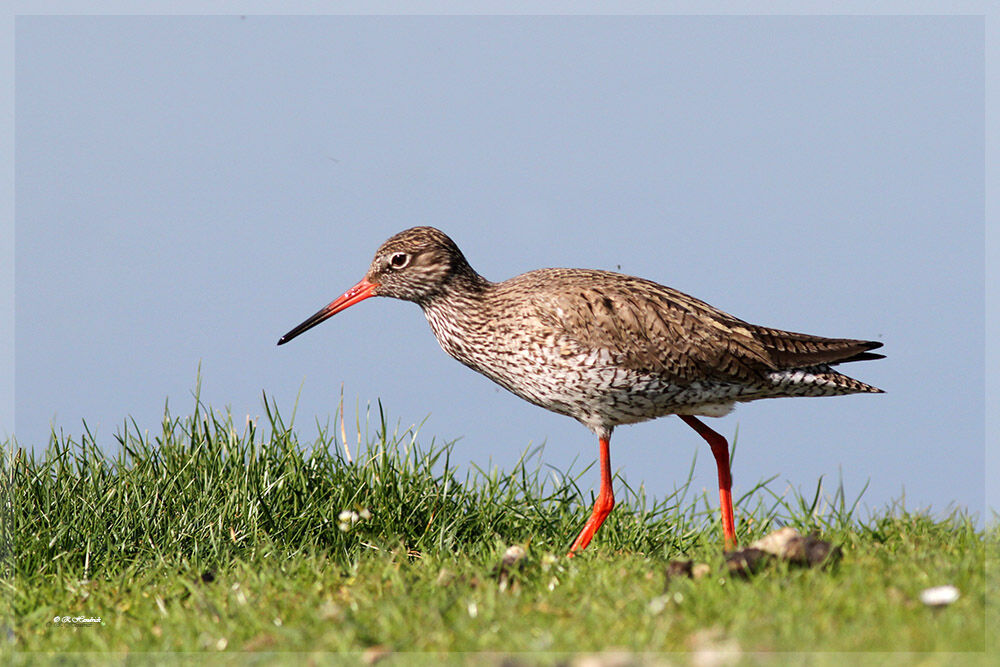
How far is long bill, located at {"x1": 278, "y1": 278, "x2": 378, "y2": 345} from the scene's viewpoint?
27.9 ft

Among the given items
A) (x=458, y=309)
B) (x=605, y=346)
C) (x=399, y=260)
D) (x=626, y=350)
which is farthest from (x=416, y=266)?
(x=626, y=350)

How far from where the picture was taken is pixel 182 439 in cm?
824

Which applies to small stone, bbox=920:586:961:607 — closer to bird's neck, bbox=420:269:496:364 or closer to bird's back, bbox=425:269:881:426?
bird's back, bbox=425:269:881:426

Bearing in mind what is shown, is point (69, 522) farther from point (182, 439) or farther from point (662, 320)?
point (662, 320)

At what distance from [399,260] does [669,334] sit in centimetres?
231

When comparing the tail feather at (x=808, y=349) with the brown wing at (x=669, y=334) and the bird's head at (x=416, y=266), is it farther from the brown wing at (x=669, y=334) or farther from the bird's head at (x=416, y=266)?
the bird's head at (x=416, y=266)

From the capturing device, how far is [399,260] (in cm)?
829

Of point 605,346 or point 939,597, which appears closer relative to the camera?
point 939,597

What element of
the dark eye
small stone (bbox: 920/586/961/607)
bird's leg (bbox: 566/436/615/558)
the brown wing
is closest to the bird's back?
the brown wing

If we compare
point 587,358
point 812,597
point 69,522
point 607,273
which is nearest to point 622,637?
point 812,597

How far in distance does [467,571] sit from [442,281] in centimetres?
282

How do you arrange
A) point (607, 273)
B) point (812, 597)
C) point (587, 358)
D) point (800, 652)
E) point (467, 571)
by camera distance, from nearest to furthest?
point (800, 652) → point (812, 597) → point (467, 571) → point (587, 358) → point (607, 273)

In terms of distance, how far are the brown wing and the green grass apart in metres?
1.19

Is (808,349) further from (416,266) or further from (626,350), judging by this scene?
(416,266)
